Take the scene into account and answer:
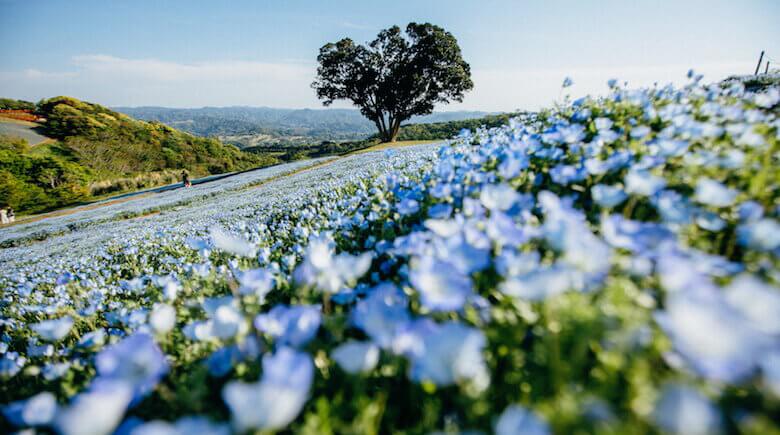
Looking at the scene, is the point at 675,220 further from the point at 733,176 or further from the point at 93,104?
the point at 93,104

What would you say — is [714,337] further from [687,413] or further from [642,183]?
[642,183]

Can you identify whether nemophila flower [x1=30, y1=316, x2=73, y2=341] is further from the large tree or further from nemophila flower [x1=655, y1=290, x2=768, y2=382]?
the large tree

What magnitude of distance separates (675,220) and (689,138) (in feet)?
4.43

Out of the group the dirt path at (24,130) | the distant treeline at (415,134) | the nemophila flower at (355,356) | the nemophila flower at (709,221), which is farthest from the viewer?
the distant treeline at (415,134)

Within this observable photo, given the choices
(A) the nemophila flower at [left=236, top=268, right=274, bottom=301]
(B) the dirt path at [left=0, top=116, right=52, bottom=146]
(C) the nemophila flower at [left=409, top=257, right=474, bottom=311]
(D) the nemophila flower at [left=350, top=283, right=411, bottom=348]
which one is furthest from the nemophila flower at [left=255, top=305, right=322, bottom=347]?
(B) the dirt path at [left=0, top=116, right=52, bottom=146]

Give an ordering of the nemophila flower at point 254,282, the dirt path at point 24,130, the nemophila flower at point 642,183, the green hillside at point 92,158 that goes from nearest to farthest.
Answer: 1. the nemophila flower at point 642,183
2. the nemophila flower at point 254,282
3. the green hillside at point 92,158
4. the dirt path at point 24,130

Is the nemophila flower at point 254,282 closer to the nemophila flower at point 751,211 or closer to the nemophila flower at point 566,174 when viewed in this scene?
the nemophila flower at point 566,174

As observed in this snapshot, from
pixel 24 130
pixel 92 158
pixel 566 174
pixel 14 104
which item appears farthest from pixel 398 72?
pixel 14 104

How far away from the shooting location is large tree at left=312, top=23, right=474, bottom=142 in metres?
37.9

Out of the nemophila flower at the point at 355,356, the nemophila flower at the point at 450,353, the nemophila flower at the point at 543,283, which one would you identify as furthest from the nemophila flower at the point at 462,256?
the nemophila flower at the point at 355,356

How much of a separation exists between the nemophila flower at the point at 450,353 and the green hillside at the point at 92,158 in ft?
156

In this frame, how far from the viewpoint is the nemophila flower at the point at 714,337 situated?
0.78 m

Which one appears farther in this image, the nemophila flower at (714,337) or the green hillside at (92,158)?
the green hillside at (92,158)

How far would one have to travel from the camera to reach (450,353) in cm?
107
